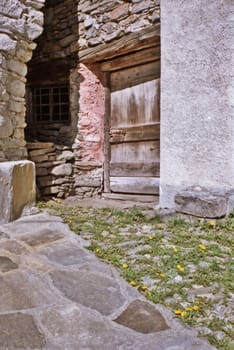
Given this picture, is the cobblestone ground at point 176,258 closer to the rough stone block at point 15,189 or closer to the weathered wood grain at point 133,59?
the rough stone block at point 15,189

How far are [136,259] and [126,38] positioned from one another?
301cm

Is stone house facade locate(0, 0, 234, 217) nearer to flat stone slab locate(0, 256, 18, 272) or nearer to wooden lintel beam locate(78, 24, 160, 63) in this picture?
wooden lintel beam locate(78, 24, 160, 63)

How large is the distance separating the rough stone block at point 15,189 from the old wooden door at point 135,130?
1498 millimetres

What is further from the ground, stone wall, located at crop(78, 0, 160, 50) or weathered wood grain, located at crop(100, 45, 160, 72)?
stone wall, located at crop(78, 0, 160, 50)

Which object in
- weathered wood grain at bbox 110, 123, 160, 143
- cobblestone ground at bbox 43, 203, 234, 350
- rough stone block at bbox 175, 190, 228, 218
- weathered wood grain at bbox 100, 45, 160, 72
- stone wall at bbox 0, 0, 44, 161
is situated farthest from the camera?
weathered wood grain at bbox 110, 123, 160, 143

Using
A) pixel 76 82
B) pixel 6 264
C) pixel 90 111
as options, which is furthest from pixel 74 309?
pixel 76 82

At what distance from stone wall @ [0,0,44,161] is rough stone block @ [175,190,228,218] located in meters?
2.05

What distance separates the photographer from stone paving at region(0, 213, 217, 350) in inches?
54.7

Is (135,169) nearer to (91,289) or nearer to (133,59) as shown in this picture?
(133,59)

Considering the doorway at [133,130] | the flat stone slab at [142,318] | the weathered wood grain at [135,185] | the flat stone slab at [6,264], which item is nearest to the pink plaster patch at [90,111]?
the doorway at [133,130]

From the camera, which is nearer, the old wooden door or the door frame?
the door frame

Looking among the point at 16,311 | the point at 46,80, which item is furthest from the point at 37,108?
the point at 16,311

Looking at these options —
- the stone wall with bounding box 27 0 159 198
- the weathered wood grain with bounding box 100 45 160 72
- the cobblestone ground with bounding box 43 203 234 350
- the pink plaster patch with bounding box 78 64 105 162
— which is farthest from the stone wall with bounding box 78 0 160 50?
the cobblestone ground with bounding box 43 203 234 350

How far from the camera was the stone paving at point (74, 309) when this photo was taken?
54.7 inches
